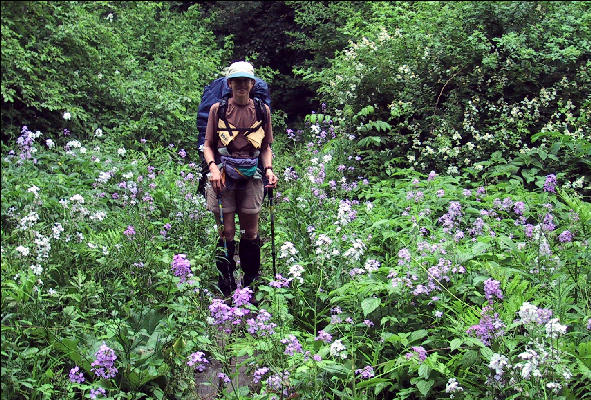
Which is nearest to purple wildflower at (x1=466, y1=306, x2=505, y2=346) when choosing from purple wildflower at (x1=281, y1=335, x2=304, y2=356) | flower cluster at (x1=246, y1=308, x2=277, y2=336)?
purple wildflower at (x1=281, y1=335, x2=304, y2=356)

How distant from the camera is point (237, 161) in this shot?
4.46 m

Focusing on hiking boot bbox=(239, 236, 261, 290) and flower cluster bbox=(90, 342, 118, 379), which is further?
hiking boot bbox=(239, 236, 261, 290)

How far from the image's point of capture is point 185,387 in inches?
133

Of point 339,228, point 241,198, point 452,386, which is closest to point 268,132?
point 241,198

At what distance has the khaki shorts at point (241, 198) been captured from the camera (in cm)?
462

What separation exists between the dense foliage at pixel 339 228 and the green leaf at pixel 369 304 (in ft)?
0.04

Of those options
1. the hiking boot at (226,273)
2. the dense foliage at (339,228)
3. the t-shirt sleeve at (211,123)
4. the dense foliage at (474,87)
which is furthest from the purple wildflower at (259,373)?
the dense foliage at (474,87)

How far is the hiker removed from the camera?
446 centimetres

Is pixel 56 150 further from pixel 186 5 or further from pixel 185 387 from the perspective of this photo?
pixel 186 5

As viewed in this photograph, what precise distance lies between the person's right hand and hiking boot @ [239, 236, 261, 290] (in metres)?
0.60

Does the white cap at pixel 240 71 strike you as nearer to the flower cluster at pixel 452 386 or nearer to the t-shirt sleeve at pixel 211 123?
the t-shirt sleeve at pixel 211 123

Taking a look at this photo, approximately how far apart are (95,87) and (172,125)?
1341 millimetres

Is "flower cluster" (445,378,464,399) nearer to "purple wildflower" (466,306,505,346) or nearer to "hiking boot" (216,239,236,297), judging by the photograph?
"purple wildflower" (466,306,505,346)

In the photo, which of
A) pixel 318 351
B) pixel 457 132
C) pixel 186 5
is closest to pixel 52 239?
pixel 318 351
